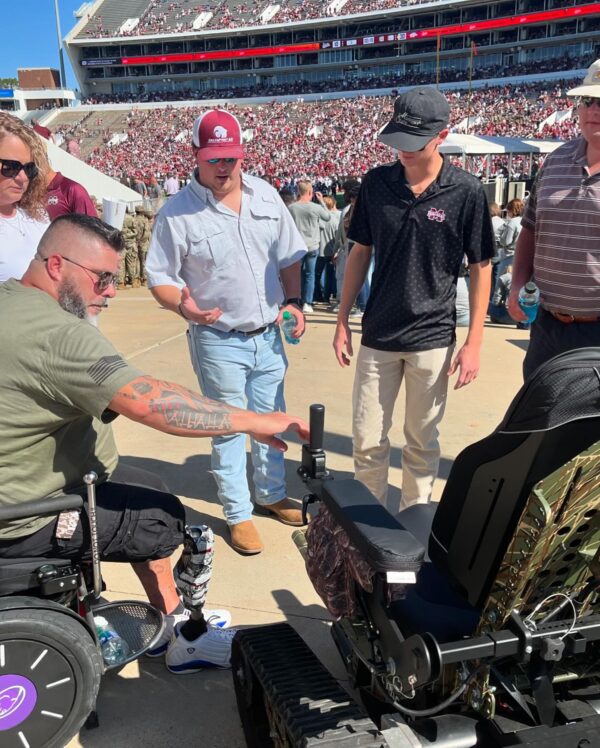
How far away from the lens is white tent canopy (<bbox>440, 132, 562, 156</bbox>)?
13.7m

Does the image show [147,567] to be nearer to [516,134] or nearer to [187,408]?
[187,408]

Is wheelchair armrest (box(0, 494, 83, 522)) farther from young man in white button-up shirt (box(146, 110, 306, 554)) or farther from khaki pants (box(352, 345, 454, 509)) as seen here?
khaki pants (box(352, 345, 454, 509))

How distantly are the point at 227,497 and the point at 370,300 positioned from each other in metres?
1.22

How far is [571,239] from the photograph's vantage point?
2805 millimetres

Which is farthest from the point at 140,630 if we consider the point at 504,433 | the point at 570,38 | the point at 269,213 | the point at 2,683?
the point at 570,38

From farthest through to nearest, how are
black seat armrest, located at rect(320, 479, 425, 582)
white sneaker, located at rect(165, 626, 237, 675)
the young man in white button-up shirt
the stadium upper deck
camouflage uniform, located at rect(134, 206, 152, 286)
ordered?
the stadium upper deck → camouflage uniform, located at rect(134, 206, 152, 286) → the young man in white button-up shirt → white sneaker, located at rect(165, 626, 237, 675) → black seat armrest, located at rect(320, 479, 425, 582)

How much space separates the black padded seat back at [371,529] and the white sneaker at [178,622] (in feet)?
3.42

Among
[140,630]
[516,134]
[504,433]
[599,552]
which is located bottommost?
[516,134]

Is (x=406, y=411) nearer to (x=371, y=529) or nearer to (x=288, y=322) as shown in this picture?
(x=288, y=322)

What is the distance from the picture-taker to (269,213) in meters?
3.48

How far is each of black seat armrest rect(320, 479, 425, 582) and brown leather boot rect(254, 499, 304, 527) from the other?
183 cm

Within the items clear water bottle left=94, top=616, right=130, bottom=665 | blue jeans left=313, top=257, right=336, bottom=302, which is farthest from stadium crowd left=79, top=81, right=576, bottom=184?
clear water bottle left=94, top=616, right=130, bottom=665

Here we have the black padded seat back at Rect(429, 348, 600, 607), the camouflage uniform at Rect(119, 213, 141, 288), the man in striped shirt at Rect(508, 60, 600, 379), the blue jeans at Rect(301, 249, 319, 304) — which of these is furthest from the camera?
the camouflage uniform at Rect(119, 213, 141, 288)

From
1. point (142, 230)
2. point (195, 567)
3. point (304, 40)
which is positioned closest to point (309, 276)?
point (142, 230)
